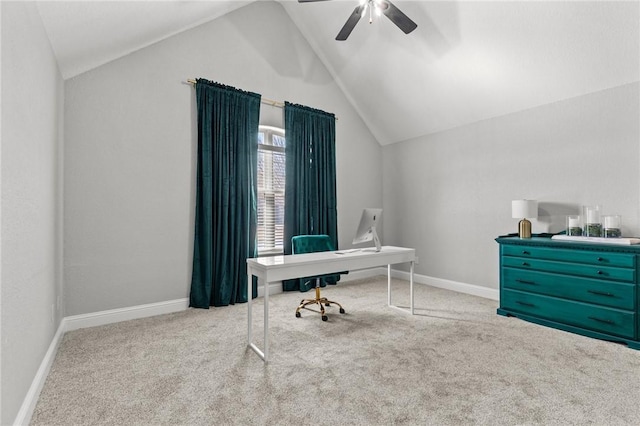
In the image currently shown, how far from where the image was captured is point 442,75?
4180mm

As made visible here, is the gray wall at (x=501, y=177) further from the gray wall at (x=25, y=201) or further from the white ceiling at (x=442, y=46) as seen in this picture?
the gray wall at (x=25, y=201)

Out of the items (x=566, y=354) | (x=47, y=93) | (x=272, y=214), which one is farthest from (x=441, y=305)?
(x=47, y=93)

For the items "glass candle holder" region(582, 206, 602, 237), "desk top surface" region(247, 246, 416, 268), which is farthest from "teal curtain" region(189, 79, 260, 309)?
"glass candle holder" region(582, 206, 602, 237)

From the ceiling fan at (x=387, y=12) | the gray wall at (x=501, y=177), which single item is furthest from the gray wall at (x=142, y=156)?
the gray wall at (x=501, y=177)

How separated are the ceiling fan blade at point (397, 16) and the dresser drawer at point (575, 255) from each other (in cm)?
256

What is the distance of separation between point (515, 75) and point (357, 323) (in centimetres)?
328

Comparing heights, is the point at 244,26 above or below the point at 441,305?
above

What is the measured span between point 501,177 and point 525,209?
0.75m

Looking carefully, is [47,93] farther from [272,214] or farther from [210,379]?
[272,214]

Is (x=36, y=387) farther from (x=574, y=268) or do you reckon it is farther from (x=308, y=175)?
(x=574, y=268)

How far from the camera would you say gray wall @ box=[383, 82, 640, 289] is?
3312 millimetres

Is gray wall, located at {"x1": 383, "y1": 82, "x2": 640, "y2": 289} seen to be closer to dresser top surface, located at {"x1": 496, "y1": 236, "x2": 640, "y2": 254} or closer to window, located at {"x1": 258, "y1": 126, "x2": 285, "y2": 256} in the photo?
dresser top surface, located at {"x1": 496, "y1": 236, "x2": 640, "y2": 254}

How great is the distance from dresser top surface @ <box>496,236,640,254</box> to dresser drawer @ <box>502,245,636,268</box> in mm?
38

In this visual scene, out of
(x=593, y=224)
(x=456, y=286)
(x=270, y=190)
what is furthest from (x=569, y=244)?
(x=270, y=190)
